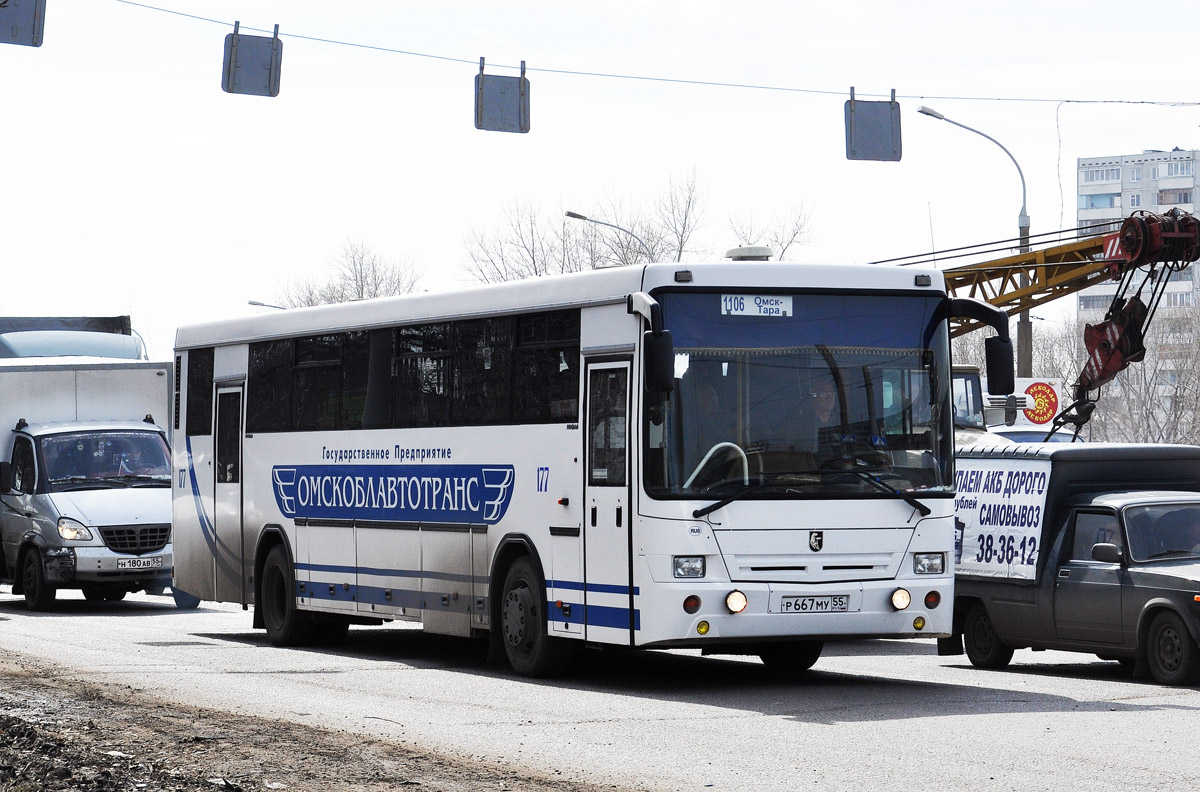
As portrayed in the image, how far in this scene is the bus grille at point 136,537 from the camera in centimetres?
2456

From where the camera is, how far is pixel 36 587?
81.1ft

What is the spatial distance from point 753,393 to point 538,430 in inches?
85.9

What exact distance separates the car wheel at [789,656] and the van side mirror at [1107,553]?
8.43 feet

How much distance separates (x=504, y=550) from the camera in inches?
590

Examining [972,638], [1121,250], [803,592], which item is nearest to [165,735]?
[803,592]

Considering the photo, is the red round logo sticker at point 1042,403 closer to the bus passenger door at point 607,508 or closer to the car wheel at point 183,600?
the car wheel at point 183,600

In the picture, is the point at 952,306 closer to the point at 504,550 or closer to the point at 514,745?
the point at 504,550

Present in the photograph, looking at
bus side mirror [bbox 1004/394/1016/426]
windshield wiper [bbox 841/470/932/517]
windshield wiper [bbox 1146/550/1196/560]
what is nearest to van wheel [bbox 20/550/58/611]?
bus side mirror [bbox 1004/394/1016/426]

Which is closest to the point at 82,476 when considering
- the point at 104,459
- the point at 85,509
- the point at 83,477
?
the point at 83,477

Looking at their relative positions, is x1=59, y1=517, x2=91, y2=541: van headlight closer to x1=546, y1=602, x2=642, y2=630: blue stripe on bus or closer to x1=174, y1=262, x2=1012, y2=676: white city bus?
x1=174, y1=262, x2=1012, y2=676: white city bus

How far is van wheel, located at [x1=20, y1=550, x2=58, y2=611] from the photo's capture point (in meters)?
24.6

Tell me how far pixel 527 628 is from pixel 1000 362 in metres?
4.26

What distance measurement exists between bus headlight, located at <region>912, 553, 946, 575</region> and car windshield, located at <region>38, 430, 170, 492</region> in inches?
585

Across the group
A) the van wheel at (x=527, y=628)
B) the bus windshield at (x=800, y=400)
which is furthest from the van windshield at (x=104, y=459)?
the bus windshield at (x=800, y=400)
